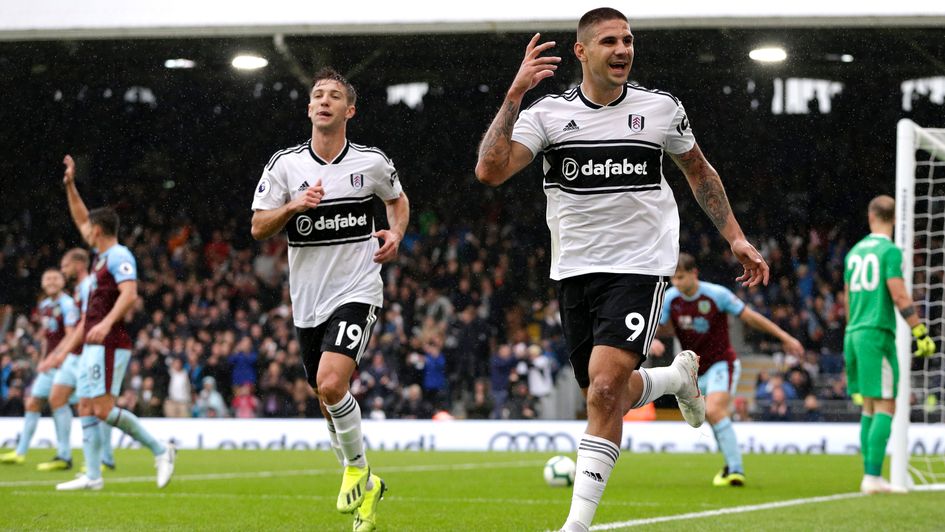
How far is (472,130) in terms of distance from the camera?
25984 millimetres

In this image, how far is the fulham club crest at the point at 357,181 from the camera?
7211 millimetres

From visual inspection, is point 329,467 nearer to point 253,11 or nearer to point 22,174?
point 253,11

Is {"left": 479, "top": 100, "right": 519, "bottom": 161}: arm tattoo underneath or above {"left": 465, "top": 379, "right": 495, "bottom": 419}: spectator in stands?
above

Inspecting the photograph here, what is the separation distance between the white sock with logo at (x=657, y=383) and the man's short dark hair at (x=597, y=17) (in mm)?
1710

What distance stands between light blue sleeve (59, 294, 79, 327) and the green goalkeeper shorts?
24.1 feet

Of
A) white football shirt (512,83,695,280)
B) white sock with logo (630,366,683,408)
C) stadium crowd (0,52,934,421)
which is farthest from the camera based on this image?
stadium crowd (0,52,934,421)

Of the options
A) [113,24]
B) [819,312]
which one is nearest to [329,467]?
[113,24]

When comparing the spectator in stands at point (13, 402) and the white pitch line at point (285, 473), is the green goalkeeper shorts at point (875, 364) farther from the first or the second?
the spectator in stands at point (13, 402)

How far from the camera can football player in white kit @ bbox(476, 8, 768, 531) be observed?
5418mm

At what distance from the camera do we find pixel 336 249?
7133 millimetres

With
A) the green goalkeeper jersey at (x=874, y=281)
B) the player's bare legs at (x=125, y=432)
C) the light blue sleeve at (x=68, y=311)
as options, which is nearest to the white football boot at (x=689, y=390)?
the green goalkeeper jersey at (x=874, y=281)

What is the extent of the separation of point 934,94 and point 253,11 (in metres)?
13.5

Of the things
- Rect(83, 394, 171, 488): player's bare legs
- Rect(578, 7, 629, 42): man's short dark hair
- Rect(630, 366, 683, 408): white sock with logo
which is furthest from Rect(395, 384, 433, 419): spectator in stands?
Rect(578, 7, 629, 42): man's short dark hair

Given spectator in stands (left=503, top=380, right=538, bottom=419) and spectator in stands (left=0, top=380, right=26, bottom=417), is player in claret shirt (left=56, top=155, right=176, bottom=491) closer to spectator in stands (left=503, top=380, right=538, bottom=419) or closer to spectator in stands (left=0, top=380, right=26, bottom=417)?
spectator in stands (left=503, top=380, right=538, bottom=419)
